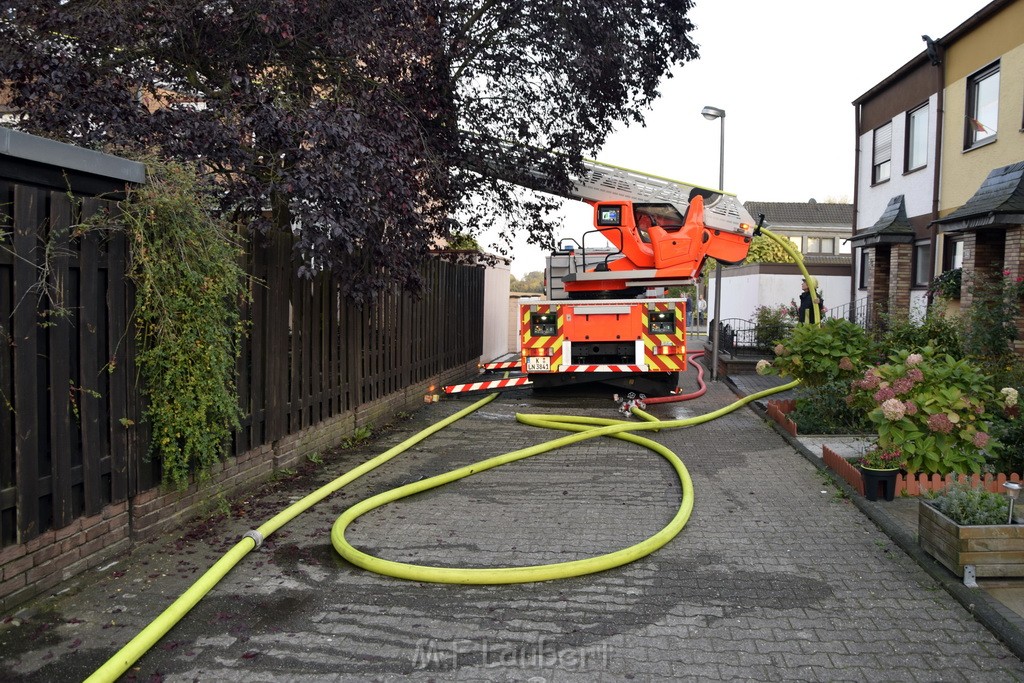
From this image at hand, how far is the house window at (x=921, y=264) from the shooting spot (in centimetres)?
1553

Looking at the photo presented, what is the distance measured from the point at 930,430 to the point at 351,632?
4.73 m

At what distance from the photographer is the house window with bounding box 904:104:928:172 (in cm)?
1574

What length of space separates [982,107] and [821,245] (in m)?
39.4

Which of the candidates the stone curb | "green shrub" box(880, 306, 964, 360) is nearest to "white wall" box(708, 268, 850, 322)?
"green shrub" box(880, 306, 964, 360)

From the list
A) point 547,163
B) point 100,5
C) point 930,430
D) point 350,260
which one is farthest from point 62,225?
point 547,163

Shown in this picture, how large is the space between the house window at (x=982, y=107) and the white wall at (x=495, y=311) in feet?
30.5

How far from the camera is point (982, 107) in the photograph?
13.6 meters

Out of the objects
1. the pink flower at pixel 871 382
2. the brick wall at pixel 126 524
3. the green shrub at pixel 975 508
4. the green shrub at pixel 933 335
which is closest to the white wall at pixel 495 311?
the green shrub at pixel 933 335

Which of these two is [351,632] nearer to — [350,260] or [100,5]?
[350,260]

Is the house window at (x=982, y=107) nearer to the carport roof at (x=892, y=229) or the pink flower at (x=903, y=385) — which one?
the carport roof at (x=892, y=229)

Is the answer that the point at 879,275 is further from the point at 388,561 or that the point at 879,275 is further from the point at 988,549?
the point at 388,561

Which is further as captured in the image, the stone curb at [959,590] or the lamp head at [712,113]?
the lamp head at [712,113]

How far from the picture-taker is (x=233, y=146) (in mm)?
7152

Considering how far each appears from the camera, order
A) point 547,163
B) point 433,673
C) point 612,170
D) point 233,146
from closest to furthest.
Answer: point 433,673, point 233,146, point 547,163, point 612,170
